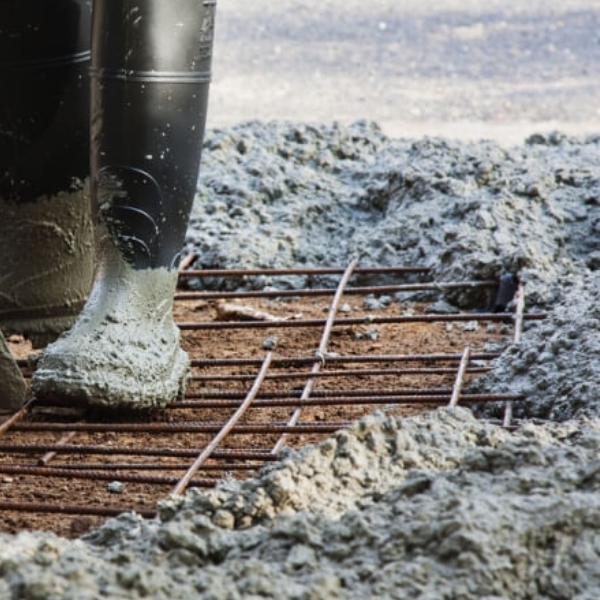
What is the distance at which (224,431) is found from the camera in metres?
2.20

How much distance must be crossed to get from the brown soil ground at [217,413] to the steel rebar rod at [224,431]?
14mm

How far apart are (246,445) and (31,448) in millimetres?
335

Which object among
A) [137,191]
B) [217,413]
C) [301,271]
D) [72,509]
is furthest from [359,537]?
[301,271]

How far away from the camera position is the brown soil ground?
200 centimetres

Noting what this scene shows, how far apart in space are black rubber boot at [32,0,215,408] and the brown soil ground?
68mm

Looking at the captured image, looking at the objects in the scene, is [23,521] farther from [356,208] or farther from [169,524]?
[356,208]

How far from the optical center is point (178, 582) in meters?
1.39

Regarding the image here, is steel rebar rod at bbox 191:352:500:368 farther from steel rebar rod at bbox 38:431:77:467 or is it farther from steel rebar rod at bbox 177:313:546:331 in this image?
steel rebar rod at bbox 38:431:77:467

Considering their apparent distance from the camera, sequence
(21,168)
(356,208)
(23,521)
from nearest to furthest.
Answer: (23,521) → (21,168) → (356,208)

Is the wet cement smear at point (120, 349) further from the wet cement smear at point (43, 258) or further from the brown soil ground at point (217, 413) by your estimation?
the wet cement smear at point (43, 258)

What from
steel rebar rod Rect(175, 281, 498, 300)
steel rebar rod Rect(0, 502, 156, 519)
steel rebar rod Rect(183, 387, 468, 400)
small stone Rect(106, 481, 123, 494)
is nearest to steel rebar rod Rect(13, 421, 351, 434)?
steel rebar rod Rect(183, 387, 468, 400)

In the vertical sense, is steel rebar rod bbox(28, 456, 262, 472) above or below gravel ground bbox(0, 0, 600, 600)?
below

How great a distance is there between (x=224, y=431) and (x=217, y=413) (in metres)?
0.18

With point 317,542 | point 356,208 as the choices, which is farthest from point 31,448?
point 356,208
